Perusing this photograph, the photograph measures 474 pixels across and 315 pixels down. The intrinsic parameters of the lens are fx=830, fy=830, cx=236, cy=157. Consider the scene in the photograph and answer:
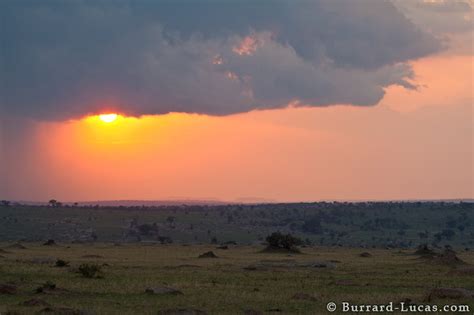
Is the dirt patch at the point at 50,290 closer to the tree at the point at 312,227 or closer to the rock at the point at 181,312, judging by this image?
the rock at the point at 181,312

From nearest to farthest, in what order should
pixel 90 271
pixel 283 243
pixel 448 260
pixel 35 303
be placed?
1. pixel 35 303
2. pixel 90 271
3. pixel 448 260
4. pixel 283 243

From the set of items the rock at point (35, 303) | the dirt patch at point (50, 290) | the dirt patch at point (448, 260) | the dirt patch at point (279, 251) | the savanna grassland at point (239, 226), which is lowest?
the rock at point (35, 303)

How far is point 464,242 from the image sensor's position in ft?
464

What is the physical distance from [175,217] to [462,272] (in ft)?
425

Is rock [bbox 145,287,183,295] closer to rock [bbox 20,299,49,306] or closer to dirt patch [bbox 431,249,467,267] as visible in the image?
rock [bbox 20,299,49,306]

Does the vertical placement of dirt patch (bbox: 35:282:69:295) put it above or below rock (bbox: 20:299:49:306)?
above

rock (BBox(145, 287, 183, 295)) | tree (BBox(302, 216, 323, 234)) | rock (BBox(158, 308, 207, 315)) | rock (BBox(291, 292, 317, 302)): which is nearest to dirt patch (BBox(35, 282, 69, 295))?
rock (BBox(145, 287, 183, 295))

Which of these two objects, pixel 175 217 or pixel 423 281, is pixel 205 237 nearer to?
pixel 175 217

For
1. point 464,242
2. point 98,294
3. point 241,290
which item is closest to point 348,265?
point 241,290

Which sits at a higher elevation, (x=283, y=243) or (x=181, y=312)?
(x=283, y=243)

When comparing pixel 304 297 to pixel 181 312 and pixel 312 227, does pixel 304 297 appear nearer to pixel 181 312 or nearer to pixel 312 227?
pixel 181 312

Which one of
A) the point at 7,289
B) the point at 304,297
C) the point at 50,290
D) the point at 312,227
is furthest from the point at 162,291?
the point at 312,227

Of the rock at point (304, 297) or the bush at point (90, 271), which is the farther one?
the bush at point (90, 271)

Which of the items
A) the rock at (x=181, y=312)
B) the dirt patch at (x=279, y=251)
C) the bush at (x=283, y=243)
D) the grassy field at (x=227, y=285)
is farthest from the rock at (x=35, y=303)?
the bush at (x=283, y=243)
